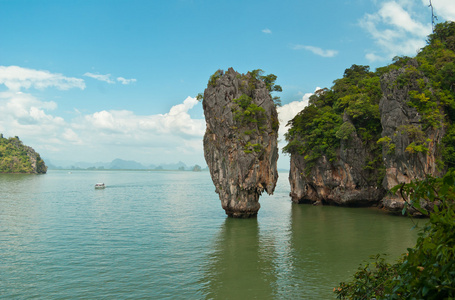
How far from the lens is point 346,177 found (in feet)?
130

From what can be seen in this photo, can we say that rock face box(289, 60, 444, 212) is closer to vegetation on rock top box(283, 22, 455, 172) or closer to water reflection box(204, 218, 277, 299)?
vegetation on rock top box(283, 22, 455, 172)

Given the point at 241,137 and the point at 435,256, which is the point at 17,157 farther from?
the point at 435,256

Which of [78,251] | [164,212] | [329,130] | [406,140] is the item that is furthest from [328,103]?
[78,251]

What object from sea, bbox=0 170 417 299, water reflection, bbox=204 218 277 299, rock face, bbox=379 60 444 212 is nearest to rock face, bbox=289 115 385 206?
sea, bbox=0 170 417 299

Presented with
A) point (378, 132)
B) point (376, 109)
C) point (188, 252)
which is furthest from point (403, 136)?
point (188, 252)

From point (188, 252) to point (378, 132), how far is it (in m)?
28.9

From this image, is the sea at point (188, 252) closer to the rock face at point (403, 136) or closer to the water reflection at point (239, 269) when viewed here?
the water reflection at point (239, 269)

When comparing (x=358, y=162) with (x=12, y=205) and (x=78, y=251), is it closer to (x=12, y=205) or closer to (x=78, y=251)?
(x=78, y=251)

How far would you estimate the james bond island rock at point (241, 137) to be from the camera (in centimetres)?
3109

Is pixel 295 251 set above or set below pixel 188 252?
above

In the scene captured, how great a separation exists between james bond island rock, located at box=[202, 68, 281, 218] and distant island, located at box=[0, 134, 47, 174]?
136 metres

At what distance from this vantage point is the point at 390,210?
34188 mm

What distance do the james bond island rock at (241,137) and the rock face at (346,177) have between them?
1088cm

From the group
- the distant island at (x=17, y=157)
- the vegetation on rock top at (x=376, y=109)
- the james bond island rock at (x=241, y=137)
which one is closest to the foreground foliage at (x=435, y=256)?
the james bond island rock at (x=241, y=137)
